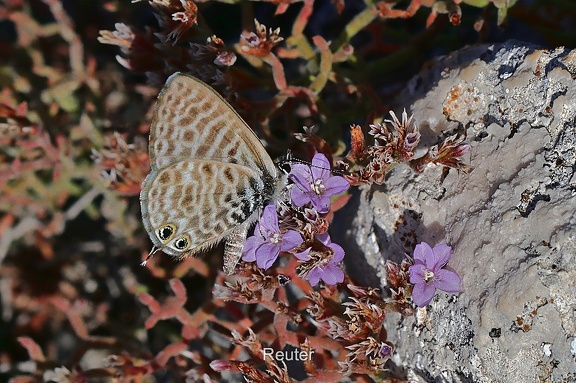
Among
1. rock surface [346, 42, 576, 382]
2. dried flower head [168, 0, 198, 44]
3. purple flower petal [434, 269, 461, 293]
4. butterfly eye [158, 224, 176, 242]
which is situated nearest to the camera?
rock surface [346, 42, 576, 382]

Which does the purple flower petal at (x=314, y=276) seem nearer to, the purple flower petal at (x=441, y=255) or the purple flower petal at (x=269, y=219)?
the purple flower petal at (x=269, y=219)

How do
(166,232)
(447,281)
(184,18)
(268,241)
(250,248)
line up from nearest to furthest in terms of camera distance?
1. (447,281)
2. (166,232)
3. (268,241)
4. (250,248)
5. (184,18)

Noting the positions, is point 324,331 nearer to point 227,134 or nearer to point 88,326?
point 227,134

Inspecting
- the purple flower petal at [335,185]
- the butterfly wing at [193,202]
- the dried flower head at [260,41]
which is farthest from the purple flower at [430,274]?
the dried flower head at [260,41]

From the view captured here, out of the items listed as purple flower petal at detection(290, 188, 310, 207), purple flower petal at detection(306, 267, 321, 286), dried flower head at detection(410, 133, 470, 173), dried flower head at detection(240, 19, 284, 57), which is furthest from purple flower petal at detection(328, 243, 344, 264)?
dried flower head at detection(240, 19, 284, 57)

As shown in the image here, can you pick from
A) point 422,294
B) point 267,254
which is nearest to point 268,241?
point 267,254

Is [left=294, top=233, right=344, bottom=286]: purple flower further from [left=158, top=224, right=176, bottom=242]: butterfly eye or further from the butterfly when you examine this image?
[left=158, top=224, right=176, bottom=242]: butterfly eye

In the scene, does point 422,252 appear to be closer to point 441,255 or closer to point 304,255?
point 441,255
